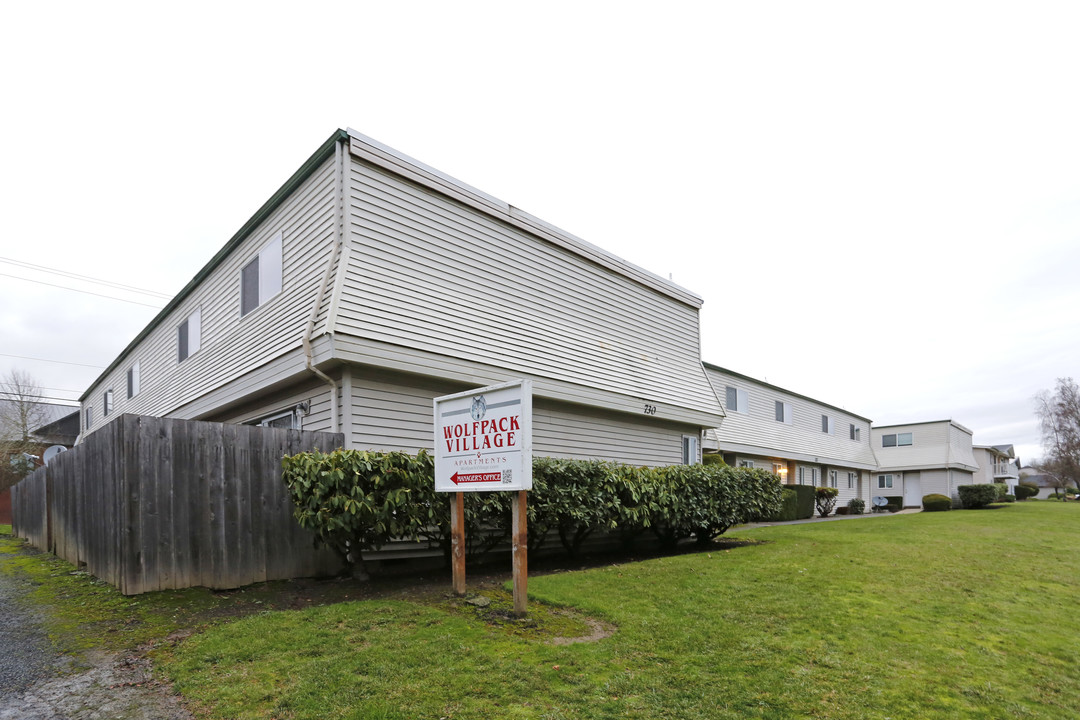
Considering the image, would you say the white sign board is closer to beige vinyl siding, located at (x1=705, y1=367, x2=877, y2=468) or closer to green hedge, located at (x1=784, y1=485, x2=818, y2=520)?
beige vinyl siding, located at (x1=705, y1=367, x2=877, y2=468)

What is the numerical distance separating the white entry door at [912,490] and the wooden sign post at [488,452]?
46.1m

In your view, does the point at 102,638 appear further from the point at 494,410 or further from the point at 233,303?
the point at 233,303

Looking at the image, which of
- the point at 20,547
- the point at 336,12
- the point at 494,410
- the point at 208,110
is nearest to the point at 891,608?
the point at 494,410

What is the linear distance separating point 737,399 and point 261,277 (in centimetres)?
2039

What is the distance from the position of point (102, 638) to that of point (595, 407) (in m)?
9.15

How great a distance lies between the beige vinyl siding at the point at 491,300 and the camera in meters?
9.27

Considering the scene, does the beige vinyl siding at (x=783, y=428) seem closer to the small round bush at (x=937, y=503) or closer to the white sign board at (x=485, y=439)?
the small round bush at (x=937, y=503)

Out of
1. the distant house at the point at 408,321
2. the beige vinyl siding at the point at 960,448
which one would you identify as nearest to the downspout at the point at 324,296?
the distant house at the point at 408,321

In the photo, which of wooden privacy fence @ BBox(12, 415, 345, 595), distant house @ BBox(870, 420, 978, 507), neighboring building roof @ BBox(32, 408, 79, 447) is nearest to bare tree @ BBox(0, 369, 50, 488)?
neighboring building roof @ BBox(32, 408, 79, 447)

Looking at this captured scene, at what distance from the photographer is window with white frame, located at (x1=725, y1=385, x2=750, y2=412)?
2564cm

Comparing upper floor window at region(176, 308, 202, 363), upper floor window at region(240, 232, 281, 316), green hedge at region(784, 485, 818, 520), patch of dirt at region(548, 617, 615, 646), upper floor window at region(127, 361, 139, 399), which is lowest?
green hedge at region(784, 485, 818, 520)

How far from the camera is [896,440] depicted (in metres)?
45.6

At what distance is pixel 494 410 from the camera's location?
6391 millimetres

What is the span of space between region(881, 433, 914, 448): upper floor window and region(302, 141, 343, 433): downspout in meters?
46.9
